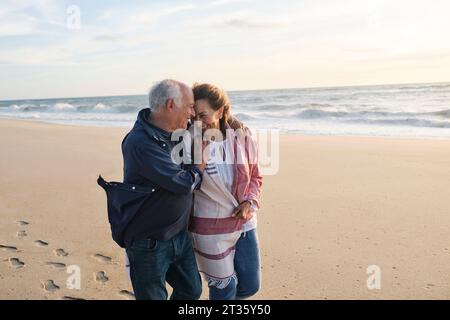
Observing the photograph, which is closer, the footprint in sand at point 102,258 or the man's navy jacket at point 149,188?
the man's navy jacket at point 149,188

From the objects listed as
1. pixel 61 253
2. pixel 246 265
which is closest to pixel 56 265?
pixel 61 253

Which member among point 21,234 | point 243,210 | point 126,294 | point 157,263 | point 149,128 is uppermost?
→ point 149,128

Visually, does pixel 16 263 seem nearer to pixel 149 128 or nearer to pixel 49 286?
pixel 49 286

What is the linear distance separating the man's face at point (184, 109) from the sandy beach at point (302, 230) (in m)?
1.74

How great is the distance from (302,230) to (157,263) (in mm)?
2633

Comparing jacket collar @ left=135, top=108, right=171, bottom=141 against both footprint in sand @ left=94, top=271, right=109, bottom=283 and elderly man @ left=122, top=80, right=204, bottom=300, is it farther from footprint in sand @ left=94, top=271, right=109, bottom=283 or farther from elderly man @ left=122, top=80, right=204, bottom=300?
footprint in sand @ left=94, top=271, right=109, bottom=283

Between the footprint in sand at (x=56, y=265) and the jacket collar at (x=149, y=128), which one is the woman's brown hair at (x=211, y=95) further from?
the footprint in sand at (x=56, y=265)

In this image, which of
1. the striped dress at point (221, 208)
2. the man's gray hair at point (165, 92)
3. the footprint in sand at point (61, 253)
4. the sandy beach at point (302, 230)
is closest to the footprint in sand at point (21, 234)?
the sandy beach at point (302, 230)

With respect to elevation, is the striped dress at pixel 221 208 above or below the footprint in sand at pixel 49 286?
above

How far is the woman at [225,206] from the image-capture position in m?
2.55

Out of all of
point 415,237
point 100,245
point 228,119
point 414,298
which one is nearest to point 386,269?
point 414,298

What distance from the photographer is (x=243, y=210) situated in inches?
102
